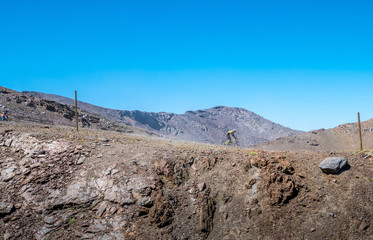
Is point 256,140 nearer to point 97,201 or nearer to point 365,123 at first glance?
point 365,123

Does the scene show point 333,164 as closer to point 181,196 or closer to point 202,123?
point 181,196

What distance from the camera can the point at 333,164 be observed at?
11070 mm

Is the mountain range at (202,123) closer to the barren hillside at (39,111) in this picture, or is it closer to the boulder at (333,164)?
the barren hillside at (39,111)

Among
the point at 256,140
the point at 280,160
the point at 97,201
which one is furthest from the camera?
the point at 256,140

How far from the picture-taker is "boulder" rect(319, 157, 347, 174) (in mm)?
10977

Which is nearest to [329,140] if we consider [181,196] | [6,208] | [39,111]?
[181,196]

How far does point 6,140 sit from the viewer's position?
14.8 meters

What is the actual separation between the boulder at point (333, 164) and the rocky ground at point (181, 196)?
26 centimetres

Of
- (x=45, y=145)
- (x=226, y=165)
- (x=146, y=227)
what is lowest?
(x=146, y=227)

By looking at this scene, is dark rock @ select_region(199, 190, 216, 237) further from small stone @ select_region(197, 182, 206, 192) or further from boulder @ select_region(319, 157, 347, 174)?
boulder @ select_region(319, 157, 347, 174)

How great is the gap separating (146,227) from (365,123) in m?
61.3

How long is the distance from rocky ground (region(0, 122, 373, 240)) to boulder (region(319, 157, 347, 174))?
0.26 metres

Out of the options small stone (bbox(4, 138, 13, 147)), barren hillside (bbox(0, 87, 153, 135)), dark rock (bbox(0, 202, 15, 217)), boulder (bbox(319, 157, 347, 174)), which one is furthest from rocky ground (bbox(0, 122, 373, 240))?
barren hillside (bbox(0, 87, 153, 135))

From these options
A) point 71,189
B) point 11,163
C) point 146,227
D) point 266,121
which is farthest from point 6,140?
point 266,121
